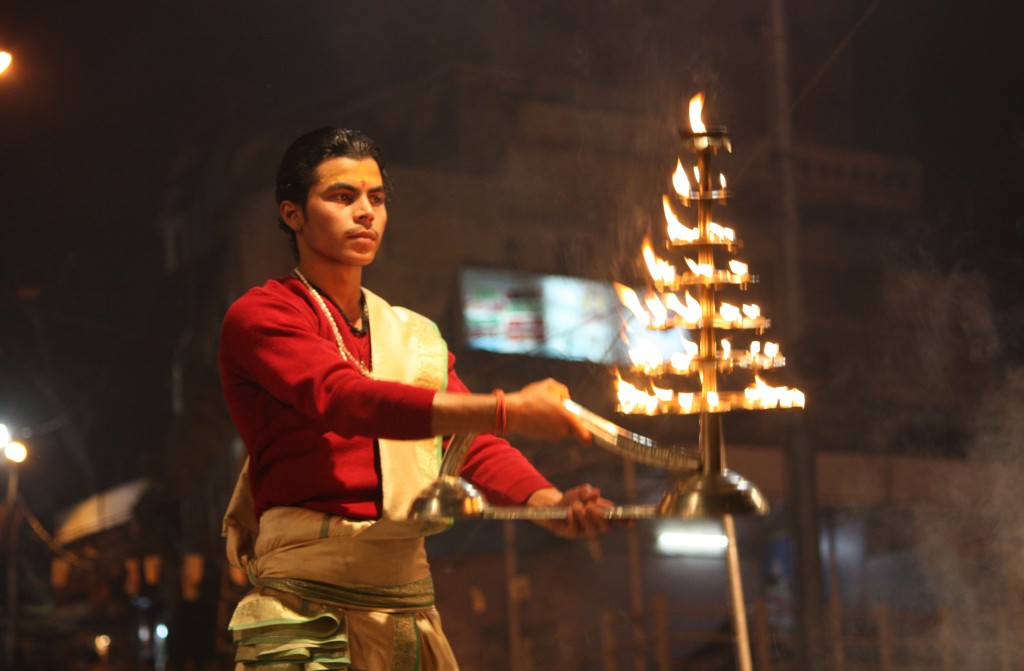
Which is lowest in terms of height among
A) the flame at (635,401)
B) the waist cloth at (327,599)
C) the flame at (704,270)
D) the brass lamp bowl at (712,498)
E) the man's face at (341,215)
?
the waist cloth at (327,599)

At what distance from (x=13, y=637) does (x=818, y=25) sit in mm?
5403

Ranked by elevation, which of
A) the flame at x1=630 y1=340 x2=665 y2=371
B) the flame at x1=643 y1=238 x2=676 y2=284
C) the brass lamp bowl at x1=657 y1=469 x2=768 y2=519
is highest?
the flame at x1=643 y1=238 x2=676 y2=284

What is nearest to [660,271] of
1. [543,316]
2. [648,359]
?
[648,359]

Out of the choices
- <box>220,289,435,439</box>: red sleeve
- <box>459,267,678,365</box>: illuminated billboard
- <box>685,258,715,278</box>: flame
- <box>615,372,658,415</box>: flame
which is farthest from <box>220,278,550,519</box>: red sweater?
<box>459,267,678,365</box>: illuminated billboard

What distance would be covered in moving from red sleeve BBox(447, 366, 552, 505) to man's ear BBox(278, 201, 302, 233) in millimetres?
423

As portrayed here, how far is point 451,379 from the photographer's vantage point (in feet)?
7.64

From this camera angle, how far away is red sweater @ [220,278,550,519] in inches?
72.0

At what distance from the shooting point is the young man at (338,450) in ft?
6.12

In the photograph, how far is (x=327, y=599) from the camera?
2.00m

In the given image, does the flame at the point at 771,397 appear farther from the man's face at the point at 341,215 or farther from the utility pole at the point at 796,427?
the utility pole at the point at 796,427

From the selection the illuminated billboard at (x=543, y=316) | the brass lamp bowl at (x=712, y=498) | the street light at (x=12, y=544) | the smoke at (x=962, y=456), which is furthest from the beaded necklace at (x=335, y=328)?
the street light at (x=12, y=544)

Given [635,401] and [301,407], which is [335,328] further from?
[635,401]

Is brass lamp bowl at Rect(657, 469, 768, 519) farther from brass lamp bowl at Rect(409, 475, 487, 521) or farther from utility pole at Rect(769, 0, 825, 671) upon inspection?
utility pole at Rect(769, 0, 825, 671)

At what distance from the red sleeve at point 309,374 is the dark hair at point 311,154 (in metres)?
0.21
